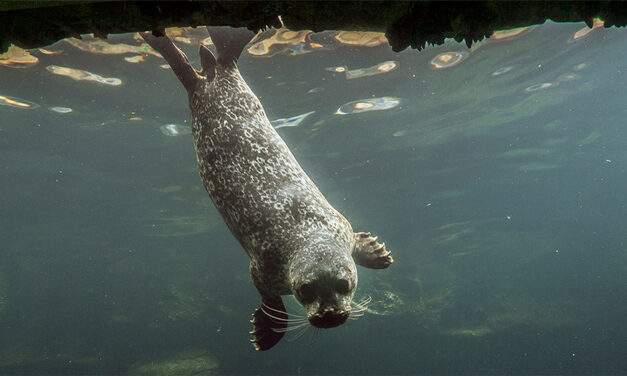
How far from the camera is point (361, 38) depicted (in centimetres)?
939

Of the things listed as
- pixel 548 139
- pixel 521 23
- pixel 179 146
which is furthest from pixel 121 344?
pixel 521 23

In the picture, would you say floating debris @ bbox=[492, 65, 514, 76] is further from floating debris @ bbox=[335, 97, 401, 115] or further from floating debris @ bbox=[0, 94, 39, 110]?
floating debris @ bbox=[0, 94, 39, 110]

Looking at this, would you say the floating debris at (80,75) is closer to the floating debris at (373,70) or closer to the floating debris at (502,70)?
the floating debris at (373,70)

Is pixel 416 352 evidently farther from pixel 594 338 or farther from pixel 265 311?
pixel 265 311

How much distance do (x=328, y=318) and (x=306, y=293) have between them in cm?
34

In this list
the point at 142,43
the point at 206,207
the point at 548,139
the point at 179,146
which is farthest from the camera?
the point at 206,207

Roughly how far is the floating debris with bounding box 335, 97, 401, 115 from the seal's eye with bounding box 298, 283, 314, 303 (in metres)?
10.7

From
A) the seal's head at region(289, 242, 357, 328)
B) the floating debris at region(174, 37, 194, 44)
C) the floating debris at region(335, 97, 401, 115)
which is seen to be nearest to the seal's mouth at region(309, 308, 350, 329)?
the seal's head at region(289, 242, 357, 328)

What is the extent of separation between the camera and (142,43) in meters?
8.63

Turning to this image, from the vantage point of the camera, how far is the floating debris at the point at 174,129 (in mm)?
13836

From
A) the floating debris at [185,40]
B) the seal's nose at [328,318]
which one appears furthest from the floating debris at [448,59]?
the seal's nose at [328,318]

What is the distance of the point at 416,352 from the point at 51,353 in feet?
82.9

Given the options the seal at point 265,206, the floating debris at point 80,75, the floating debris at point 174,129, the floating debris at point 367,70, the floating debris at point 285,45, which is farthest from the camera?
the floating debris at point 174,129

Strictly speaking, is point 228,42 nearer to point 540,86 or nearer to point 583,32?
point 583,32
